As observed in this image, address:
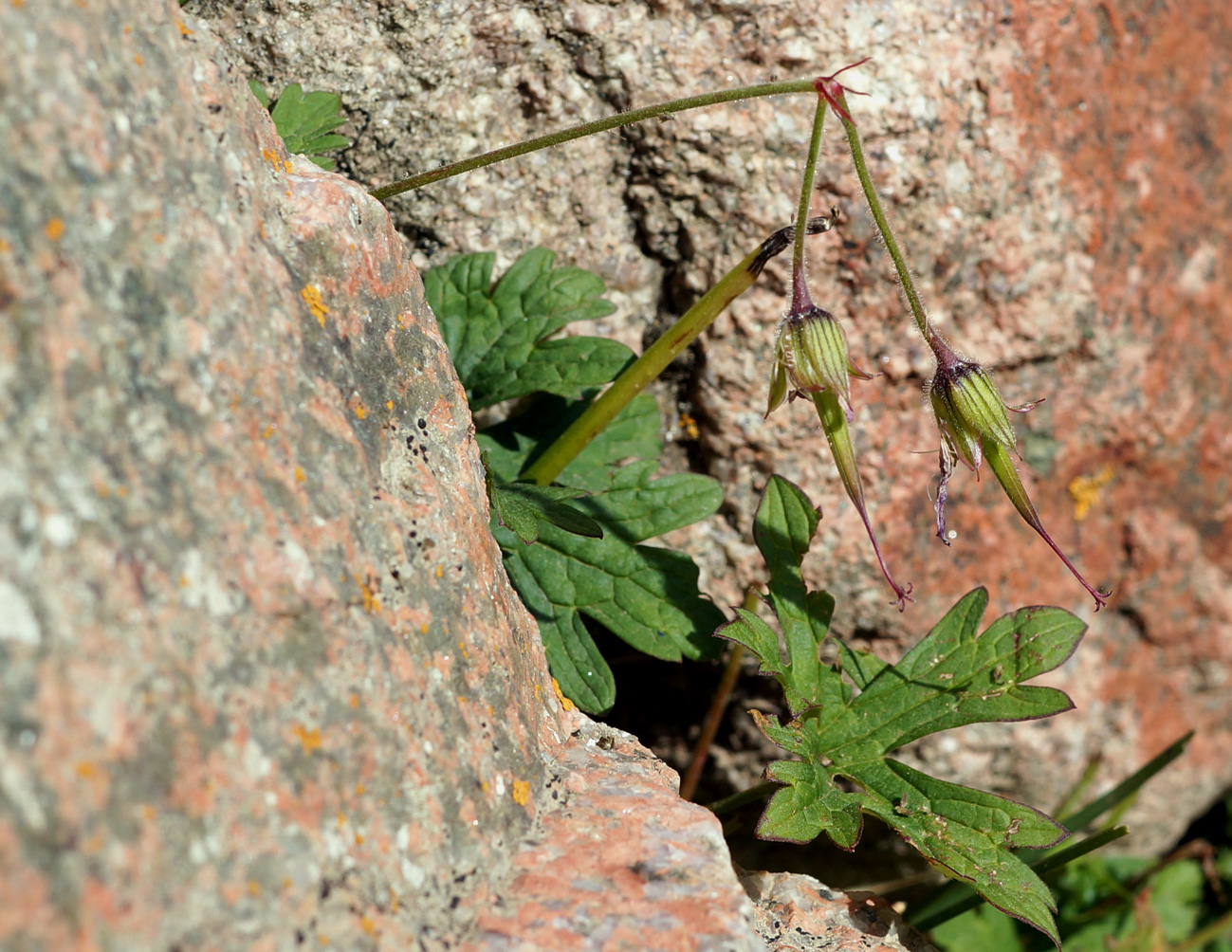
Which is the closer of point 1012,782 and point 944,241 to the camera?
point 944,241

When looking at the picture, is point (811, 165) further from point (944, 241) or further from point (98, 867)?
point (98, 867)

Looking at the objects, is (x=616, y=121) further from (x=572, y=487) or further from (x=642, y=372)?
(x=572, y=487)

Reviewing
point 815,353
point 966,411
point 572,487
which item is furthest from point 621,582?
point 966,411

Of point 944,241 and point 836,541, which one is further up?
point 944,241

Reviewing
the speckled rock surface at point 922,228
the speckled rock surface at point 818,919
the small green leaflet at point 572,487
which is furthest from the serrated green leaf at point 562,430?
the speckled rock surface at point 818,919

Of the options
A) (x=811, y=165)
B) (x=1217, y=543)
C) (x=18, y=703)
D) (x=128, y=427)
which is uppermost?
(x=811, y=165)

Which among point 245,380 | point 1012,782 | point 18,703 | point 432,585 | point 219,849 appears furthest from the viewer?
point 1012,782

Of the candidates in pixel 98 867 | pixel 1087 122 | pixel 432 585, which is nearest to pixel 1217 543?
pixel 1087 122
